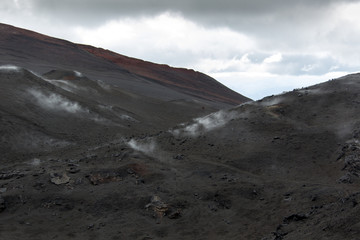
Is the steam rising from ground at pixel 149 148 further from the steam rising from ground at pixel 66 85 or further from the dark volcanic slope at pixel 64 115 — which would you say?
the steam rising from ground at pixel 66 85

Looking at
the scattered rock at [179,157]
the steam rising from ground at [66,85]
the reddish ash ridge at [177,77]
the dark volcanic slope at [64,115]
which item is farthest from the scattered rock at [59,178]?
the reddish ash ridge at [177,77]

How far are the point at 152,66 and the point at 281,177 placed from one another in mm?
64902

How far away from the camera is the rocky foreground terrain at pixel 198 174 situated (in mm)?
12242

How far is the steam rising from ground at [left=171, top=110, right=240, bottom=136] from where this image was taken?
2134 cm

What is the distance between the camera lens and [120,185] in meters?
14.8

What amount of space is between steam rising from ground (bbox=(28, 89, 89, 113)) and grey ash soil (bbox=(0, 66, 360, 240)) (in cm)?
288

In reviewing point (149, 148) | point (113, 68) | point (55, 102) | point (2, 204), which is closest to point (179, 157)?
A: point (149, 148)

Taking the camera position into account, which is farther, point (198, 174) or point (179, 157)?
point (179, 157)

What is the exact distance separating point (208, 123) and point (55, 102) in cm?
1298

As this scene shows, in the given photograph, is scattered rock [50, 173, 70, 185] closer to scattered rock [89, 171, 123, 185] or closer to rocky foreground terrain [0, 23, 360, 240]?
rocky foreground terrain [0, 23, 360, 240]

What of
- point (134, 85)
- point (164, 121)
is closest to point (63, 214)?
point (164, 121)

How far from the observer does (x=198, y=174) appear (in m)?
15.9

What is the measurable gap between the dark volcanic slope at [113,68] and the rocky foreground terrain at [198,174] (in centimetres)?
Result: 2673

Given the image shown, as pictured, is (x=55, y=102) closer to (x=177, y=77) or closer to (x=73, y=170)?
(x=73, y=170)
